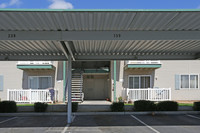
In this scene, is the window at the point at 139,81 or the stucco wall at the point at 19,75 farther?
the window at the point at 139,81

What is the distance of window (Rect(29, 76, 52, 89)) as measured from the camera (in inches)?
699

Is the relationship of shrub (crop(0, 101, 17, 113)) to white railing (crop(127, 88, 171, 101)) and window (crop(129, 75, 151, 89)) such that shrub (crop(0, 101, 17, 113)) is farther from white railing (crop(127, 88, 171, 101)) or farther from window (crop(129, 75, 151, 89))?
window (crop(129, 75, 151, 89))

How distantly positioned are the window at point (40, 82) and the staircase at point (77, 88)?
7.31 ft

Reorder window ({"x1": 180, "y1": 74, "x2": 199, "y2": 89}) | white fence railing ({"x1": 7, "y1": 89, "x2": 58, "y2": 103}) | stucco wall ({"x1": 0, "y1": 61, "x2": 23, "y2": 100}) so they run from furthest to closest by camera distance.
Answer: window ({"x1": 180, "y1": 74, "x2": 199, "y2": 89})
stucco wall ({"x1": 0, "y1": 61, "x2": 23, "y2": 100})
white fence railing ({"x1": 7, "y1": 89, "x2": 58, "y2": 103})

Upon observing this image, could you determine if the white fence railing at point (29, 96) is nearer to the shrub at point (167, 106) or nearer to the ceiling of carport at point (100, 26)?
the ceiling of carport at point (100, 26)

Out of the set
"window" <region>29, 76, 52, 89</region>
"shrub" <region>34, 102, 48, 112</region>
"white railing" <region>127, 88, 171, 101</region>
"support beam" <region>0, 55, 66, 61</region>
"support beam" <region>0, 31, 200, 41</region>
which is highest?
"support beam" <region>0, 31, 200, 41</region>

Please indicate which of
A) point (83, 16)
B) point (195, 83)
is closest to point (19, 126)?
point (83, 16)

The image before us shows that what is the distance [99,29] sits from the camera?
6.68 meters

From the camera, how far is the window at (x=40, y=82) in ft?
58.3

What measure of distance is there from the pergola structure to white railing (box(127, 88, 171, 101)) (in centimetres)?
692

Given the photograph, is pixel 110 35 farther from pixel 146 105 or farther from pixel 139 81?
pixel 139 81

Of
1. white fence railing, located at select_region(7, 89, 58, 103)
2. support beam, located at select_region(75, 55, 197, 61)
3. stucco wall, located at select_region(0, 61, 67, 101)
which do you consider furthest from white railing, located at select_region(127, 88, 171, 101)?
white fence railing, located at select_region(7, 89, 58, 103)

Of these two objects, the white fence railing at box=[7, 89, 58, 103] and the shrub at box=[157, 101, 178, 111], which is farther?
the white fence railing at box=[7, 89, 58, 103]

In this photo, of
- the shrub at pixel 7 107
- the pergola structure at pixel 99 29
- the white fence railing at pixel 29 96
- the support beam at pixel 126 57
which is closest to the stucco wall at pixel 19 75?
the white fence railing at pixel 29 96
